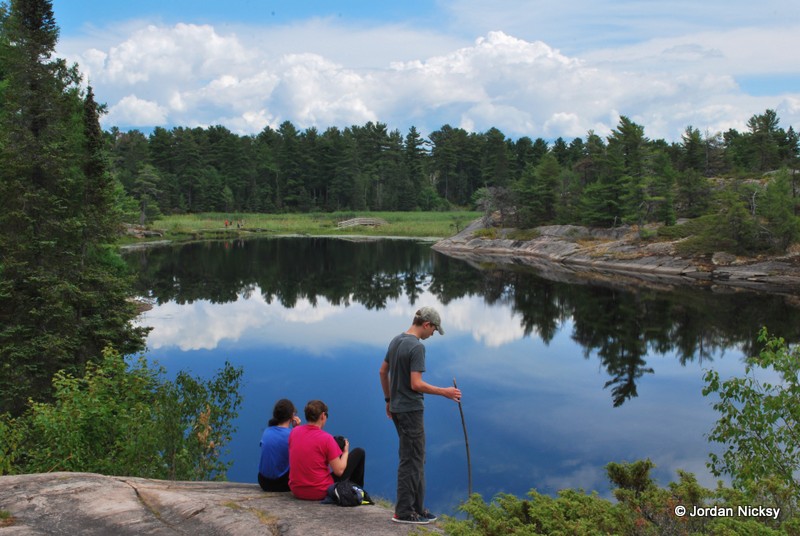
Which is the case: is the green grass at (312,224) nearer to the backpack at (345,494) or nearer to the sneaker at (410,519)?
the backpack at (345,494)

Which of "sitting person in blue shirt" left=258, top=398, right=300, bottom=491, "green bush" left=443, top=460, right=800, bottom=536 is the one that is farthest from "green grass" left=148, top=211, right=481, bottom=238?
"green bush" left=443, top=460, right=800, bottom=536

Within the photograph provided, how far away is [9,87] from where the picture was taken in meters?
17.4

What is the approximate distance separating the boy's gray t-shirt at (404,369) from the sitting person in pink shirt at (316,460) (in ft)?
2.76

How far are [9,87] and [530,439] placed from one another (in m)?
17.3

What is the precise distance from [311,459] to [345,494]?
55 cm

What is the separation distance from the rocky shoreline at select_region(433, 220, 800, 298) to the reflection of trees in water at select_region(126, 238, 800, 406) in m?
3.36

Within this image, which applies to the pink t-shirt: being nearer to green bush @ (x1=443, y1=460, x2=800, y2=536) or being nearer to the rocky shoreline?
green bush @ (x1=443, y1=460, x2=800, y2=536)

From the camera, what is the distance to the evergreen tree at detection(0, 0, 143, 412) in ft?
51.8

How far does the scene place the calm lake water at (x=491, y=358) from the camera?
14.7 meters

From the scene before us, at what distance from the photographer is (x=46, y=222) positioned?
54.3 ft

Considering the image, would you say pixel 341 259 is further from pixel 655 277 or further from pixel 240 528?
pixel 240 528

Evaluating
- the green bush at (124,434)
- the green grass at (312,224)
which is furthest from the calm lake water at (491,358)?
the green grass at (312,224)

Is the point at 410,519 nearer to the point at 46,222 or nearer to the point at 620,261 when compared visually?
the point at 46,222

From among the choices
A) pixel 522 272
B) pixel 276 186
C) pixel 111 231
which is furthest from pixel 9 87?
pixel 276 186
